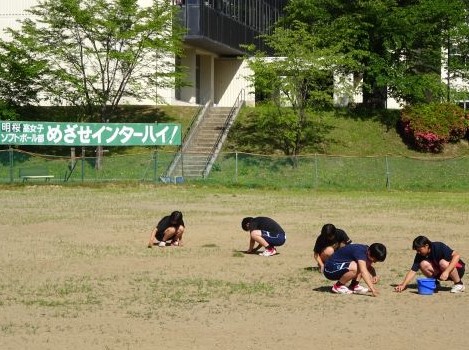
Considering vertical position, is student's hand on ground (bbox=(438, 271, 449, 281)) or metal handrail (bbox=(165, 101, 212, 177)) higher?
metal handrail (bbox=(165, 101, 212, 177))

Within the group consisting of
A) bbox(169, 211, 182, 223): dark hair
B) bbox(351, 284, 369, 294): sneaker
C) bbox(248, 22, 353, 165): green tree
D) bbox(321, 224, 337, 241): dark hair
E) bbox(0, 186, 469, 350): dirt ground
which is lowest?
bbox(0, 186, 469, 350): dirt ground

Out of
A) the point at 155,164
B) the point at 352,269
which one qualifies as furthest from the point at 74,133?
the point at 352,269

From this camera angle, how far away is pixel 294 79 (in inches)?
1565

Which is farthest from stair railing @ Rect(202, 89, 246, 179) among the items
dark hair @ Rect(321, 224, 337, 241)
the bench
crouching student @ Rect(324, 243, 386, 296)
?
crouching student @ Rect(324, 243, 386, 296)

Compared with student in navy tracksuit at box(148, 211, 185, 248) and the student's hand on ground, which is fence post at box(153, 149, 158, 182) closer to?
student in navy tracksuit at box(148, 211, 185, 248)

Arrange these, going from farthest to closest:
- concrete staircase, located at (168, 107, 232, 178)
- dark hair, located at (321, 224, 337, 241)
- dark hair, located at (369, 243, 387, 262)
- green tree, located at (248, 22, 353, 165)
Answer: green tree, located at (248, 22, 353, 165)
concrete staircase, located at (168, 107, 232, 178)
dark hair, located at (321, 224, 337, 241)
dark hair, located at (369, 243, 387, 262)

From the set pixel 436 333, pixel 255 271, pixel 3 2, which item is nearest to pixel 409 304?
pixel 436 333

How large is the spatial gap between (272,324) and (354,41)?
3389 cm

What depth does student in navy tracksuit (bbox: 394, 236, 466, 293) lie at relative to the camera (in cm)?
1177

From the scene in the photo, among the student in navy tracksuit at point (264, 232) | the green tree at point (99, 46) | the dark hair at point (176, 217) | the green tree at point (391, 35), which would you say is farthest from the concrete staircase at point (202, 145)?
the student in navy tracksuit at point (264, 232)

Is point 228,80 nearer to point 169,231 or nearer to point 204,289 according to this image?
point 169,231

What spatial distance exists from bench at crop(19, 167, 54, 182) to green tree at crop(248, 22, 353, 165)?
391 inches

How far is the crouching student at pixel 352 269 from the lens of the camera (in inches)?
450

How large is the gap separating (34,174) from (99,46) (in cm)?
855
